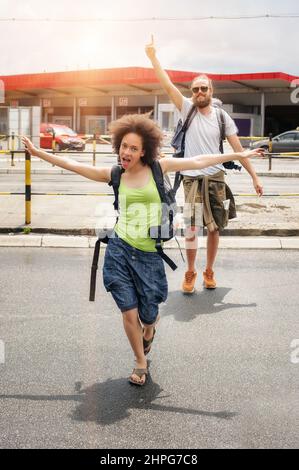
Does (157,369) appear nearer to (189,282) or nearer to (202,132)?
(189,282)

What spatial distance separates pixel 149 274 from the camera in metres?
3.96

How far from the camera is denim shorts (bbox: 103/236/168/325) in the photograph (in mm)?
3865

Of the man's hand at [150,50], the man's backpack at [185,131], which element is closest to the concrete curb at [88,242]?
the man's backpack at [185,131]

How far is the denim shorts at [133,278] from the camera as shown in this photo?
3865 mm

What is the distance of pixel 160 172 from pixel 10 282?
281cm

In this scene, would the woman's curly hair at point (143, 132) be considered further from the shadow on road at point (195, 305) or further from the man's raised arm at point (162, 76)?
the shadow on road at point (195, 305)

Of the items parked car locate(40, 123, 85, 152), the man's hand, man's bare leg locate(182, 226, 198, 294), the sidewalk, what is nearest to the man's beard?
the man's hand

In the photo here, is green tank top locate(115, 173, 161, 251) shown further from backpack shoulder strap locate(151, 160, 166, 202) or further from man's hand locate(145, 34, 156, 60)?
man's hand locate(145, 34, 156, 60)

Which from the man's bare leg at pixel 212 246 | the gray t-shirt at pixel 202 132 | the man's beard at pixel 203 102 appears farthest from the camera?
the man's bare leg at pixel 212 246

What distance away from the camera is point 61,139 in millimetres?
31062

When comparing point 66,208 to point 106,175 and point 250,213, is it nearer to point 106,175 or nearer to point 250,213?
point 250,213

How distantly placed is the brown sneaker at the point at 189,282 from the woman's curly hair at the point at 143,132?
2168 millimetres

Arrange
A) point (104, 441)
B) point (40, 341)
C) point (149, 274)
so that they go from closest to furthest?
1. point (104, 441)
2. point (149, 274)
3. point (40, 341)

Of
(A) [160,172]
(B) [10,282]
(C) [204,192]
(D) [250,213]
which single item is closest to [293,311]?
(C) [204,192]
